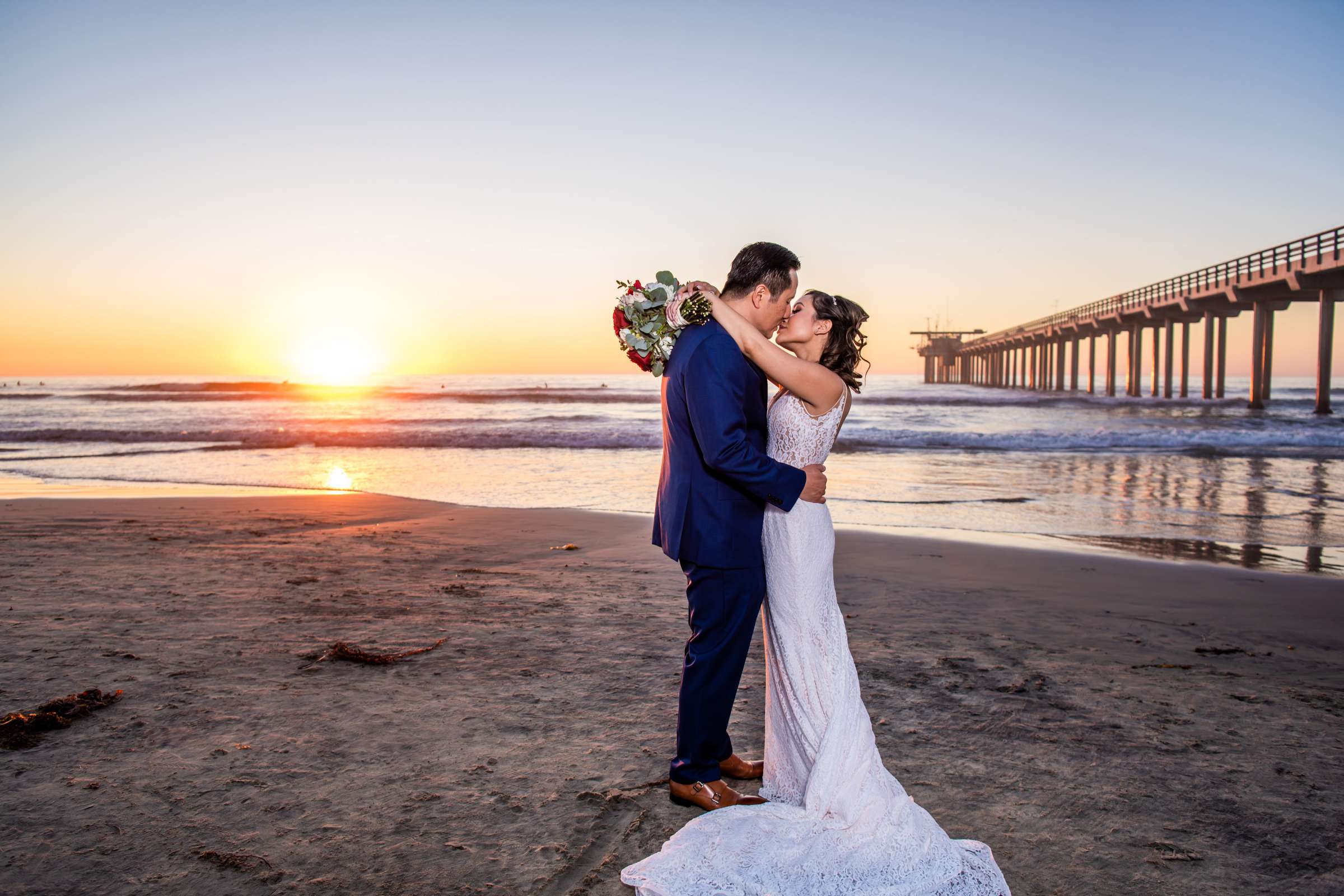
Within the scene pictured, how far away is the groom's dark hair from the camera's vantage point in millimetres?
2857

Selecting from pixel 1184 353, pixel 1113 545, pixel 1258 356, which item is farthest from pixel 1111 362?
pixel 1113 545

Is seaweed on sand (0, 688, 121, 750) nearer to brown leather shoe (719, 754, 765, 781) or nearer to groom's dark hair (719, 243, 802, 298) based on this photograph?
brown leather shoe (719, 754, 765, 781)

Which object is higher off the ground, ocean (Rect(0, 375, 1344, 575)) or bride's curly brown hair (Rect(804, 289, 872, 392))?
bride's curly brown hair (Rect(804, 289, 872, 392))

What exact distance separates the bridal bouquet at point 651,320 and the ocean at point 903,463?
250 inches

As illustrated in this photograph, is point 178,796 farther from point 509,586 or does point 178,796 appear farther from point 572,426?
point 572,426

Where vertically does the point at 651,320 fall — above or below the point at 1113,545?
above

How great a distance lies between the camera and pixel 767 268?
9.38ft

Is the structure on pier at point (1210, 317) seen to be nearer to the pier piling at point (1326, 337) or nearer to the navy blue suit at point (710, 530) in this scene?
the pier piling at point (1326, 337)

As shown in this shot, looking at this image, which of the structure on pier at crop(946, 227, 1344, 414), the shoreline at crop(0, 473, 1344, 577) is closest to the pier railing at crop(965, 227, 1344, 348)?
the structure on pier at crop(946, 227, 1344, 414)

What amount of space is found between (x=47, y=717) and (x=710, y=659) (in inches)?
104

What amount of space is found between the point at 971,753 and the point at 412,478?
40.3 feet

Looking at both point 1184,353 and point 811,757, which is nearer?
point 811,757

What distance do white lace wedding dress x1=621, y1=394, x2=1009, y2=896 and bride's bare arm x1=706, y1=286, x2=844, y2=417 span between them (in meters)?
0.07

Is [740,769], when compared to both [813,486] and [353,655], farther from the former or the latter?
[353,655]
